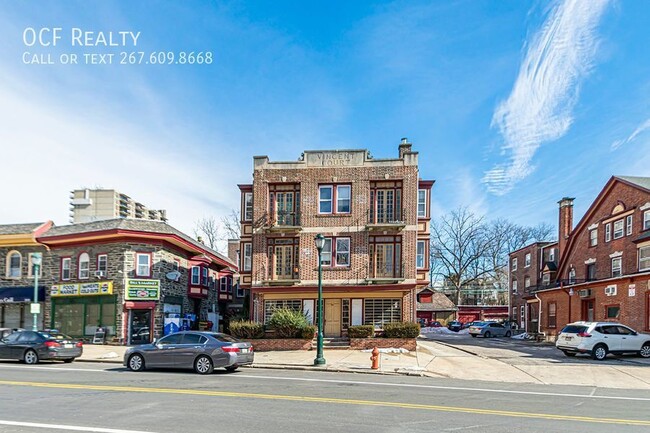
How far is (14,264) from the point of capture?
99.6 feet

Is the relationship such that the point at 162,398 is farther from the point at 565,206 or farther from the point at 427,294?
the point at 427,294

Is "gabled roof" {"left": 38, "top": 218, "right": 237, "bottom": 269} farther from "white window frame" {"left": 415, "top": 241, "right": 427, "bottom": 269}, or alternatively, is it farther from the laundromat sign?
"white window frame" {"left": 415, "top": 241, "right": 427, "bottom": 269}

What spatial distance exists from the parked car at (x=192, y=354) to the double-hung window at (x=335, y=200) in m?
11.9

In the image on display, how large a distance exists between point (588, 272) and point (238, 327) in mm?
23694

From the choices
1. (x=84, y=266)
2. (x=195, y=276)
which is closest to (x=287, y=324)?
(x=195, y=276)

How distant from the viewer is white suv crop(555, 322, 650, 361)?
21484mm

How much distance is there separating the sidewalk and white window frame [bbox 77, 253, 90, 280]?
274 inches

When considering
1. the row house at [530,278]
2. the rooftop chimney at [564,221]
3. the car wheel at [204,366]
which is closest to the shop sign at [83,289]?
the car wheel at [204,366]

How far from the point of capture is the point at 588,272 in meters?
33.7

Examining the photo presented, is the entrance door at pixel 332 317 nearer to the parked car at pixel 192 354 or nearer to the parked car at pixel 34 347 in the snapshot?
the parked car at pixel 192 354

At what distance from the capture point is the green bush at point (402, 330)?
24.0m

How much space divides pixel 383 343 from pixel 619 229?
17.2 meters

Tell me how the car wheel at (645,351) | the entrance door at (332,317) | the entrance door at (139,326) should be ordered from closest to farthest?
1. the car wheel at (645,351)
2. the entrance door at (332,317)
3. the entrance door at (139,326)

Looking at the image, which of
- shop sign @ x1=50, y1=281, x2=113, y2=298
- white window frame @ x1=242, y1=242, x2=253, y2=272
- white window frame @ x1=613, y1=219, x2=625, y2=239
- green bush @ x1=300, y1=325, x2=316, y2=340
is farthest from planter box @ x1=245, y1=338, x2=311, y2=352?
white window frame @ x1=613, y1=219, x2=625, y2=239
